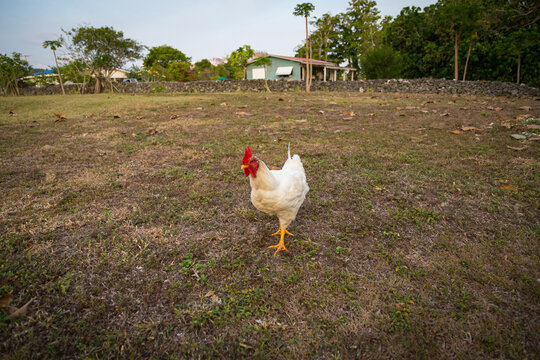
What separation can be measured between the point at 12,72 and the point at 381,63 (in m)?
33.8

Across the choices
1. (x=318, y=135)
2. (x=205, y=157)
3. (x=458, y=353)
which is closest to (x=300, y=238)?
(x=458, y=353)

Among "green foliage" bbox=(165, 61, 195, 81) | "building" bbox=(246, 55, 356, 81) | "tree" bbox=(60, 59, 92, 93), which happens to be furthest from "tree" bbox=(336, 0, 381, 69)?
"tree" bbox=(60, 59, 92, 93)

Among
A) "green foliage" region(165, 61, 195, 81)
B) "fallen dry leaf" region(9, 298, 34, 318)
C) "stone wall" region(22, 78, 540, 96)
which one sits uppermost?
"green foliage" region(165, 61, 195, 81)

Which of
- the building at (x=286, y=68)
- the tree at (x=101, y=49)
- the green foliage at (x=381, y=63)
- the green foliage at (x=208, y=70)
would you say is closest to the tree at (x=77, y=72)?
the tree at (x=101, y=49)

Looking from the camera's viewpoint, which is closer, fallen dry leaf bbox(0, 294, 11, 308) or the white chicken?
fallen dry leaf bbox(0, 294, 11, 308)

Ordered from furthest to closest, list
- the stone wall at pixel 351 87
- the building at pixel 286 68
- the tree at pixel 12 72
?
the building at pixel 286 68
the tree at pixel 12 72
the stone wall at pixel 351 87

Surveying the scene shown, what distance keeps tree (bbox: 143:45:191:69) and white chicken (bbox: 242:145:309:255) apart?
48201 millimetres

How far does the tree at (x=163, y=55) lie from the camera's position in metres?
43.4

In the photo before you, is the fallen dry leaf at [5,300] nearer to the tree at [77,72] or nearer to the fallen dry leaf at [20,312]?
the fallen dry leaf at [20,312]

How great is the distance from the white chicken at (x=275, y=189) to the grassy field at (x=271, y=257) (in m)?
0.40

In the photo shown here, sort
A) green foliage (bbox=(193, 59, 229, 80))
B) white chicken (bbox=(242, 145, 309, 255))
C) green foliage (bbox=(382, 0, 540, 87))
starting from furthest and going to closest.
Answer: green foliage (bbox=(193, 59, 229, 80)) < green foliage (bbox=(382, 0, 540, 87)) < white chicken (bbox=(242, 145, 309, 255))

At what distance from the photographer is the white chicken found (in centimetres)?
233

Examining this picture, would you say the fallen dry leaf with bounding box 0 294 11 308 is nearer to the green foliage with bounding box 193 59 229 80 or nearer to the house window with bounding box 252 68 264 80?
the house window with bounding box 252 68 264 80

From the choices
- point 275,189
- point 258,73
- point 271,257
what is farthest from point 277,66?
point 271,257
